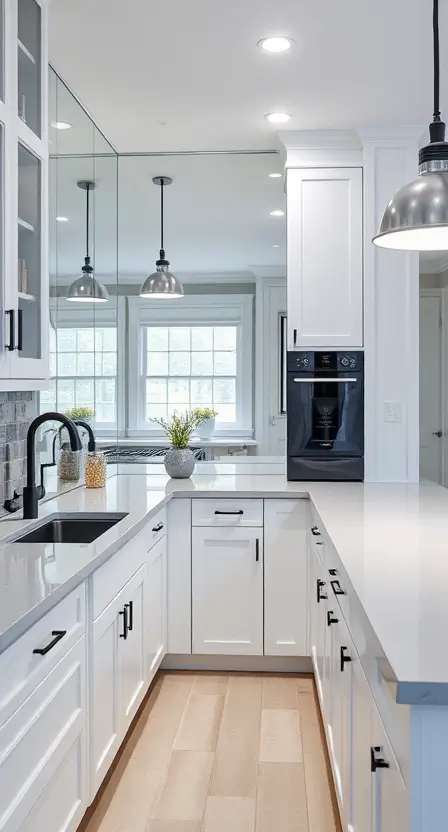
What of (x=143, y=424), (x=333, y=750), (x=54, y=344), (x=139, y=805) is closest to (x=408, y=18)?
(x=54, y=344)

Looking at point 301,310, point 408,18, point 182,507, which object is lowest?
point 182,507

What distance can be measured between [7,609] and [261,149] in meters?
3.30

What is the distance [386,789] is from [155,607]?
6.60 feet

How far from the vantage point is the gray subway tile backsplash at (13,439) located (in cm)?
273

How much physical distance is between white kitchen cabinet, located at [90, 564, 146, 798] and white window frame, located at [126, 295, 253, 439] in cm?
532

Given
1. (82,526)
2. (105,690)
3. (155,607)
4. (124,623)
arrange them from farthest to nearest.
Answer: (155,607)
(82,526)
(124,623)
(105,690)

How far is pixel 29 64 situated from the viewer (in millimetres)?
2467

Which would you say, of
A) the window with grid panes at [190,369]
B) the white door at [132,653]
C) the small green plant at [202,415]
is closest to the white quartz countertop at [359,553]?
the white door at [132,653]

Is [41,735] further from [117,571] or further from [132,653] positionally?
[132,653]

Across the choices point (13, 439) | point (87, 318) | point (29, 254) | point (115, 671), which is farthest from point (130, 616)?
point (87, 318)

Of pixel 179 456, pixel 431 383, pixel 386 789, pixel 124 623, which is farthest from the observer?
pixel 431 383

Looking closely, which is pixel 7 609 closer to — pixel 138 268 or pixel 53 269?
pixel 53 269

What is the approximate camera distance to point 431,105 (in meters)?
3.51

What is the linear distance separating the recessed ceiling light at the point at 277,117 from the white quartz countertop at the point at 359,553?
5.86 ft
